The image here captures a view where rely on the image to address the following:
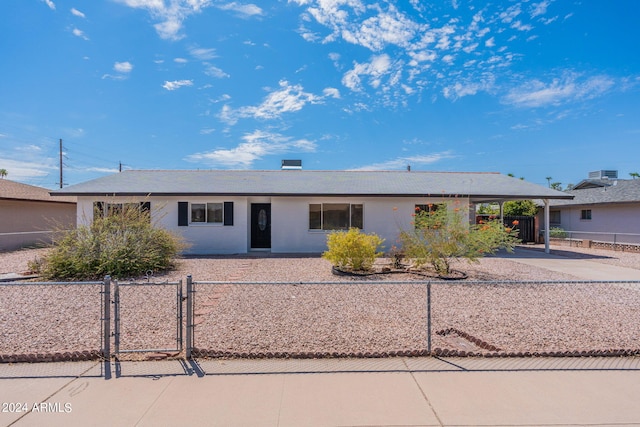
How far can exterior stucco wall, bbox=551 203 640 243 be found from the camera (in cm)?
1791

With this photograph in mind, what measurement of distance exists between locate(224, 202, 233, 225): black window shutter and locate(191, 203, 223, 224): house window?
258mm

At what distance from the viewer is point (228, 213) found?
14.6 metres

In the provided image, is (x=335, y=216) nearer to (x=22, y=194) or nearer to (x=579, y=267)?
(x=579, y=267)

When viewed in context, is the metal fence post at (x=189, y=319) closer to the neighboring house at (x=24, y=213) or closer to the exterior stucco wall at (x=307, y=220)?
the exterior stucco wall at (x=307, y=220)

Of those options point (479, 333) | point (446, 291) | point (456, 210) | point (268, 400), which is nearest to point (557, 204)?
point (456, 210)

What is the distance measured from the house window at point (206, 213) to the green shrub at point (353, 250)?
6.69 meters

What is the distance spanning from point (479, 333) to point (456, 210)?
15.7 ft

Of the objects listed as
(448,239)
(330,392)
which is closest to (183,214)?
(448,239)

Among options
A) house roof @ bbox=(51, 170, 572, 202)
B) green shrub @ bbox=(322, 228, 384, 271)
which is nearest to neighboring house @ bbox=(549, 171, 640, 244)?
house roof @ bbox=(51, 170, 572, 202)

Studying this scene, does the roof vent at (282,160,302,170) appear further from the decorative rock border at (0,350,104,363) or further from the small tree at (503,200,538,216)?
the decorative rock border at (0,350,104,363)

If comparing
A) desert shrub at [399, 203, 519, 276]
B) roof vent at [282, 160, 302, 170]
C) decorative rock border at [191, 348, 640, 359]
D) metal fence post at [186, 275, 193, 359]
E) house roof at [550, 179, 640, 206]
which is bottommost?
decorative rock border at [191, 348, 640, 359]

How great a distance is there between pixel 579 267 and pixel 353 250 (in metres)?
8.13

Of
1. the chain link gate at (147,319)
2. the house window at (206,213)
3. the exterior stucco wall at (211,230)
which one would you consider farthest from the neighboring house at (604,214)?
the chain link gate at (147,319)

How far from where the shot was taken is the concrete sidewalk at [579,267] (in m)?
9.98
